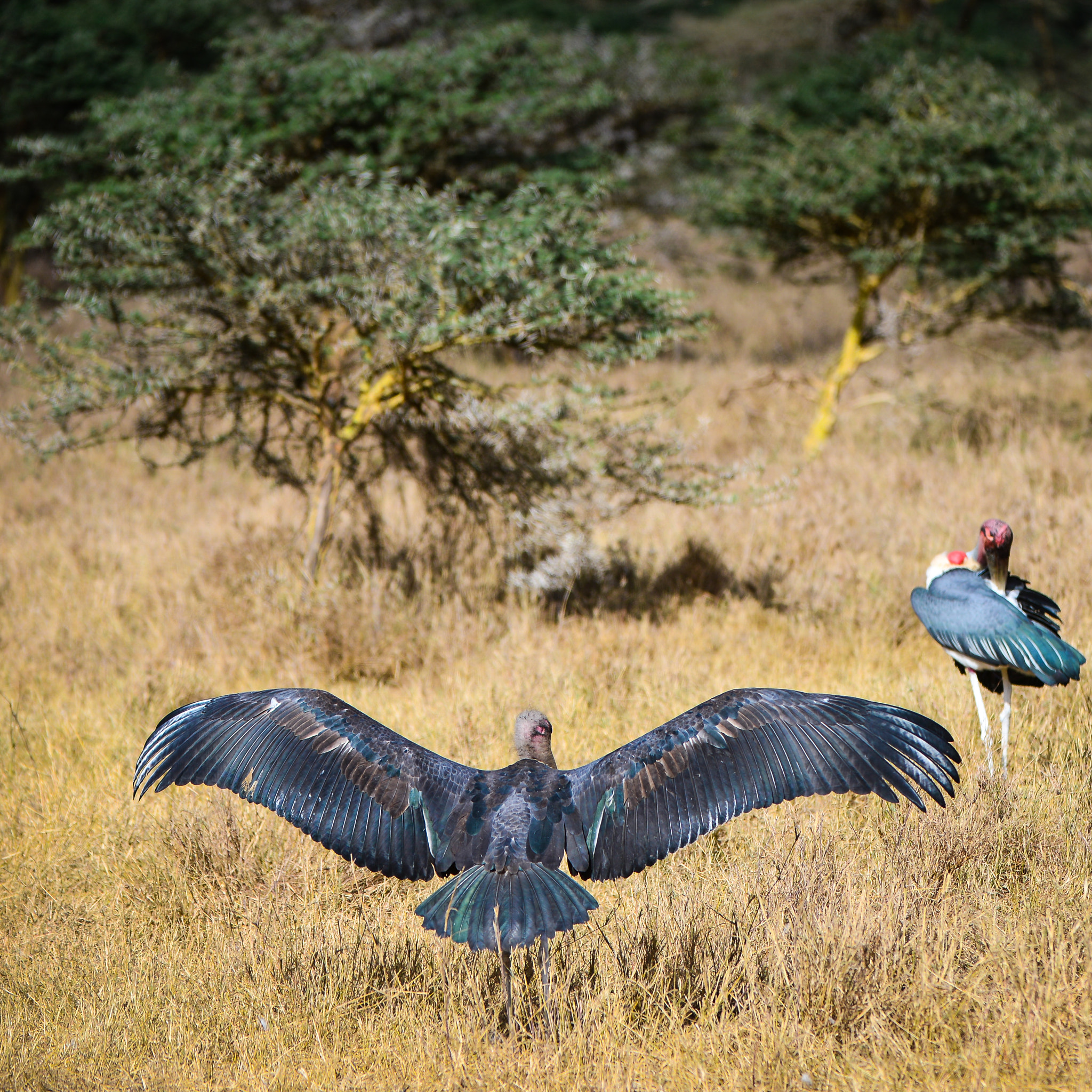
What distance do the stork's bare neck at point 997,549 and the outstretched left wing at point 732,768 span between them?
1657 mm

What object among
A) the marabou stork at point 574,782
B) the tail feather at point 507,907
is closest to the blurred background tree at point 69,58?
the marabou stork at point 574,782

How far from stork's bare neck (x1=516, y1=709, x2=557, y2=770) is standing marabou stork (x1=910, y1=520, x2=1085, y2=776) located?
78.4 inches

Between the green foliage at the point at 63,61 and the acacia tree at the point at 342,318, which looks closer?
the acacia tree at the point at 342,318

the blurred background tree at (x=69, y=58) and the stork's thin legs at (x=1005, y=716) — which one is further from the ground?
the blurred background tree at (x=69, y=58)

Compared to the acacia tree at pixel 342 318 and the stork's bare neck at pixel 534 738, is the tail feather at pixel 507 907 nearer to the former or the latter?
the stork's bare neck at pixel 534 738

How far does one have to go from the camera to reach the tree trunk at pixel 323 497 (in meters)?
6.70

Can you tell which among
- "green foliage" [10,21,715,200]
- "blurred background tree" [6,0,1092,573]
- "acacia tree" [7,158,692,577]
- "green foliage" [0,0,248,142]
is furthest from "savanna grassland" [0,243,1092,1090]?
"green foliage" [0,0,248,142]

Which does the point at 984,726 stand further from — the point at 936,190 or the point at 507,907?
the point at 936,190

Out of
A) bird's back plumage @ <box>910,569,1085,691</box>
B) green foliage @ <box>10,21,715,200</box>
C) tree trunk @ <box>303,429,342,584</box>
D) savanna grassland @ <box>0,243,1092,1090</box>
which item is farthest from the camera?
green foliage @ <box>10,21,715,200</box>

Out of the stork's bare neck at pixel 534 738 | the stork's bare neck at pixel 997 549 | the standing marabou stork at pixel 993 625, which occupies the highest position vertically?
the stork's bare neck at pixel 534 738

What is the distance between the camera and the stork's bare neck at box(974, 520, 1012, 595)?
14.4ft

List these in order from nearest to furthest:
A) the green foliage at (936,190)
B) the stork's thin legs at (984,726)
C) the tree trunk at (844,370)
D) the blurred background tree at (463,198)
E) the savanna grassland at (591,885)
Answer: the savanna grassland at (591,885)
the stork's thin legs at (984,726)
the blurred background tree at (463,198)
the green foliage at (936,190)
the tree trunk at (844,370)

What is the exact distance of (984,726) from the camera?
436cm

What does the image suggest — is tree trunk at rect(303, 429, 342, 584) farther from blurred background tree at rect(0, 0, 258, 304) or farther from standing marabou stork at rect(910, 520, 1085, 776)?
blurred background tree at rect(0, 0, 258, 304)
